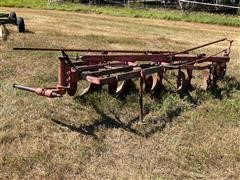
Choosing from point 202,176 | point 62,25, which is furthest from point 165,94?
point 62,25

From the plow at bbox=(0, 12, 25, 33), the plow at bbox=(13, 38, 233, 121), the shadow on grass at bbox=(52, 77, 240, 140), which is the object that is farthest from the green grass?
the shadow on grass at bbox=(52, 77, 240, 140)

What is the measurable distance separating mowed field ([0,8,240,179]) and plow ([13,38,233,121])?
213 mm

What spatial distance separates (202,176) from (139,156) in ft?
2.65

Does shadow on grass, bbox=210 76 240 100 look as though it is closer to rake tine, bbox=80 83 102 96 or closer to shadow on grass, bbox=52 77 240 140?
shadow on grass, bbox=52 77 240 140

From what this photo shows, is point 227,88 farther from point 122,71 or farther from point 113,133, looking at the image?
point 113,133

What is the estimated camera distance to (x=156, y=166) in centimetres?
577

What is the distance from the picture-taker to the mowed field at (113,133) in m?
5.62

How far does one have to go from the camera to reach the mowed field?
18.5ft

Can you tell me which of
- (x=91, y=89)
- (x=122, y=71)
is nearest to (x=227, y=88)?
(x=122, y=71)

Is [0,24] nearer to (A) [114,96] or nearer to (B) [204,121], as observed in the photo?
(A) [114,96]

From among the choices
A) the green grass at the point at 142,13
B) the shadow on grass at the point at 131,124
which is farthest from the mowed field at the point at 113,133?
the green grass at the point at 142,13

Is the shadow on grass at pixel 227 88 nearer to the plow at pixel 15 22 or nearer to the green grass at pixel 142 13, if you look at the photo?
the plow at pixel 15 22

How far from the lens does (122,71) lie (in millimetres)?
7480

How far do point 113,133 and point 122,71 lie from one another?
124cm
